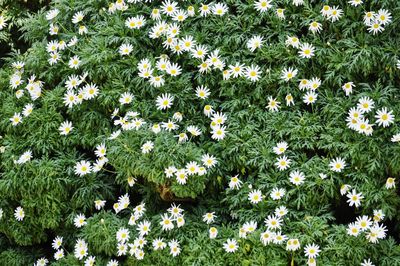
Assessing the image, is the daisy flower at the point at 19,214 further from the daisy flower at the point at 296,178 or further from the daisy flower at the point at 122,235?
the daisy flower at the point at 296,178

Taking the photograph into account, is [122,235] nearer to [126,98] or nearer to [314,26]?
[126,98]

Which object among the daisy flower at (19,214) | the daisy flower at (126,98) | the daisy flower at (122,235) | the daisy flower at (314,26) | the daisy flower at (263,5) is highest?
the daisy flower at (263,5)

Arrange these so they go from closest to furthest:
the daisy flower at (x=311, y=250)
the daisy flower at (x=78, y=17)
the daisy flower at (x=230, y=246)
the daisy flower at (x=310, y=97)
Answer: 1. the daisy flower at (x=311, y=250)
2. the daisy flower at (x=230, y=246)
3. the daisy flower at (x=310, y=97)
4. the daisy flower at (x=78, y=17)

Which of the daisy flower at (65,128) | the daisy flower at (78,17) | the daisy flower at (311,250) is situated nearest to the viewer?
the daisy flower at (311,250)

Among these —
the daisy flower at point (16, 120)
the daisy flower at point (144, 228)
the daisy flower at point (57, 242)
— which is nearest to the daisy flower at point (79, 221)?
the daisy flower at point (57, 242)

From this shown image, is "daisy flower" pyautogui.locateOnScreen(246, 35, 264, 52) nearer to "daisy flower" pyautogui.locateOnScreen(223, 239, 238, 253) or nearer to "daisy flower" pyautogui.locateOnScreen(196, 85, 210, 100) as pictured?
"daisy flower" pyautogui.locateOnScreen(196, 85, 210, 100)

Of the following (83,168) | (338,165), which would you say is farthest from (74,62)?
(338,165)

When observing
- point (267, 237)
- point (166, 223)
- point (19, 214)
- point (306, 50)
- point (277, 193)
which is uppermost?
point (306, 50)

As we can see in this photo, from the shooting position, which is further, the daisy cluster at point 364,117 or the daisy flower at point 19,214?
the daisy flower at point 19,214
